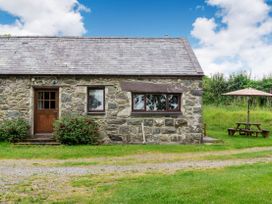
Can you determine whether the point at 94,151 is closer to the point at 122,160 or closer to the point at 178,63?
the point at 122,160

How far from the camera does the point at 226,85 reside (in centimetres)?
3403

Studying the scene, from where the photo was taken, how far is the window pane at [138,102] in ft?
53.8

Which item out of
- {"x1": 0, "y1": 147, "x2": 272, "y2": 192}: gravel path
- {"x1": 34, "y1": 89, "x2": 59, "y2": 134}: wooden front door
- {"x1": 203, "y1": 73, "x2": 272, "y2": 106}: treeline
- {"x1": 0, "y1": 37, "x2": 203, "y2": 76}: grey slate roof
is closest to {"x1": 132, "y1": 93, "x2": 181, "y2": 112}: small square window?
{"x1": 0, "y1": 37, "x2": 203, "y2": 76}: grey slate roof

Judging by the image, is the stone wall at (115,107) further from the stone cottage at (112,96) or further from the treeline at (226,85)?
the treeline at (226,85)

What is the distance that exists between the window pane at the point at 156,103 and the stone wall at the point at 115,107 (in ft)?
1.31

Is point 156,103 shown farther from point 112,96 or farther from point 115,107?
point 112,96

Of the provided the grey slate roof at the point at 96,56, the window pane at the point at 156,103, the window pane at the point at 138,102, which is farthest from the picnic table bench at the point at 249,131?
the window pane at the point at 138,102

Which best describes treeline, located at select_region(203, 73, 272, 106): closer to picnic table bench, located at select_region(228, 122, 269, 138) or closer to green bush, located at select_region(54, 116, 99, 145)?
picnic table bench, located at select_region(228, 122, 269, 138)

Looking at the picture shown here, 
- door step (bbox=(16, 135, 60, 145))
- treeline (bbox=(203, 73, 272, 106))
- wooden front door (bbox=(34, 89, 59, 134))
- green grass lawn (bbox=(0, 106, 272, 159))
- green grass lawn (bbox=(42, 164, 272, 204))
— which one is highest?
treeline (bbox=(203, 73, 272, 106))

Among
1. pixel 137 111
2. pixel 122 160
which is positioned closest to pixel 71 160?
pixel 122 160

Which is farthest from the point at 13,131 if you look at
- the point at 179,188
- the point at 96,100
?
the point at 179,188

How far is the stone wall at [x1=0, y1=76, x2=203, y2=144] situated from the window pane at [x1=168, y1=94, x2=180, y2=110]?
300mm

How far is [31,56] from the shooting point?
671 inches

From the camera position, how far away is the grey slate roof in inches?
640
